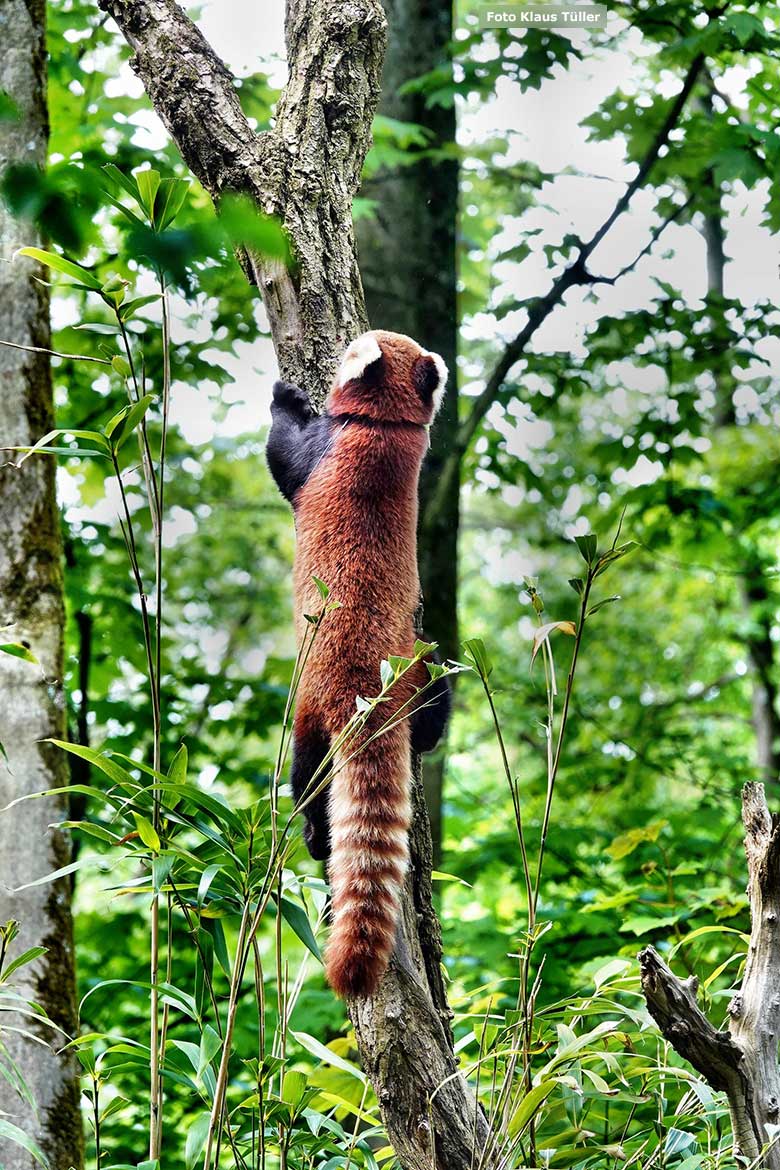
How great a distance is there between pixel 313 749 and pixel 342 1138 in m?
0.55

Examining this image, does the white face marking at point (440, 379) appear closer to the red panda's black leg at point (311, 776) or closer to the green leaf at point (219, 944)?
the red panda's black leg at point (311, 776)

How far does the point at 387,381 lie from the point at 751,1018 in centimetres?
96

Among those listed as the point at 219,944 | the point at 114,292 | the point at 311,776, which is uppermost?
the point at 114,292

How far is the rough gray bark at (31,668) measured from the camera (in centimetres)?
186

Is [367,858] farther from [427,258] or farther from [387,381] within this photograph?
[427,258]

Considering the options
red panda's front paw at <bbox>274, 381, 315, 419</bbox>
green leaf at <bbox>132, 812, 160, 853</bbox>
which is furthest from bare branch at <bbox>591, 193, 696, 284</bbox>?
green leaf at <bbox>132, 812, 160, 853</bbox>

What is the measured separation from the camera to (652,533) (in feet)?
12.2

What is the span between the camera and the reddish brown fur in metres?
1.21

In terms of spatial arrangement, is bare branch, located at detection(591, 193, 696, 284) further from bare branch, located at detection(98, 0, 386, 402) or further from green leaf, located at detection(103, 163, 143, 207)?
green leaf, located at detection(103, 163, 143, 207)

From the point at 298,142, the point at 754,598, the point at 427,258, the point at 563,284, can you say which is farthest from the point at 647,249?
the point at 754,598

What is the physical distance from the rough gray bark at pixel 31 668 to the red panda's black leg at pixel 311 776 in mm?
790

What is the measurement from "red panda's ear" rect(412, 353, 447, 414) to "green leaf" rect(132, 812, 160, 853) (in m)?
0.70

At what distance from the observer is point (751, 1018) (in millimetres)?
1251

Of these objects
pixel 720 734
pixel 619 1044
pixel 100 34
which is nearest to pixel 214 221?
pixel 619 1044
